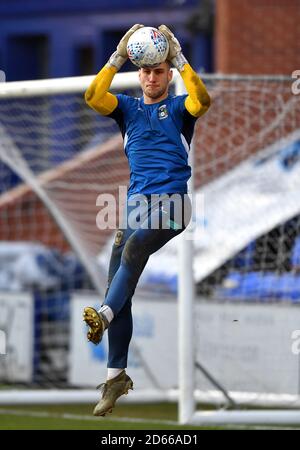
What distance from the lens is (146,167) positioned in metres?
7.93

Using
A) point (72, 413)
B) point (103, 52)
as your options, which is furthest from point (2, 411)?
point (103, 52)

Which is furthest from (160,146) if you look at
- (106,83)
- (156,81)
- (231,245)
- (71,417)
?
(231,245)

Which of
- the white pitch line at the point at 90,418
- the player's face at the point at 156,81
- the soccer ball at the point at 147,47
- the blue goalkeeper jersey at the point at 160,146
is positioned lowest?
the white pitch line at the point at 90,418

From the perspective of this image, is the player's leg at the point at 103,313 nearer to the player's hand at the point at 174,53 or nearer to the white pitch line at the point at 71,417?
the player's hand at the point at 174,53

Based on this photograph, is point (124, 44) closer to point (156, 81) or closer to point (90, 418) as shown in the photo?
point (156, 81)

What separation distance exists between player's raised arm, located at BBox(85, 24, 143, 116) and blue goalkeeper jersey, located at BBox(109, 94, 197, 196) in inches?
6.3

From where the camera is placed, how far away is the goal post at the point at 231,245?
1127cm

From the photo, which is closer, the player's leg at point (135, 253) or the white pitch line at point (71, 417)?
the player's leg at point (135, 253)

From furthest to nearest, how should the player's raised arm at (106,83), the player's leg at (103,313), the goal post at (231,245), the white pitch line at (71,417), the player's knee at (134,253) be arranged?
the white pitch line at (71,417), the goal post at (231,245), the player's raised arm at (106,83), the player's knee at (134,253), the player's leg at (103,313)

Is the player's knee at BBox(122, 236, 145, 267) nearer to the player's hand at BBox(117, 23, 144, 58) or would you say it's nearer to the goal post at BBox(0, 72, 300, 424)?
the player's hand at BBox(117, 23, 144, 58)

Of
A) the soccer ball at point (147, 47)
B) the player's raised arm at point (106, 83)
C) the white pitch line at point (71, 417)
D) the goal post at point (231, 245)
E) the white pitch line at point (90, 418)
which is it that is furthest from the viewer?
the white pitch line at point (71, 417)

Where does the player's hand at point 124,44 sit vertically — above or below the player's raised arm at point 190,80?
above

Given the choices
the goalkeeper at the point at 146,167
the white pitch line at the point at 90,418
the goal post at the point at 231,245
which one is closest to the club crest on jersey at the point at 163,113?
the goalkeeper at the point at 146,167

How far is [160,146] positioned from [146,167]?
15 centimetres
